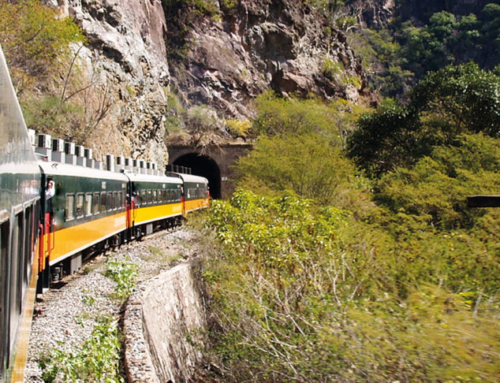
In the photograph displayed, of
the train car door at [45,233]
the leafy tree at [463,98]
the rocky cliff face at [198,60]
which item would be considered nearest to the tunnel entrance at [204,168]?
the rocky cliff face at [198,60]

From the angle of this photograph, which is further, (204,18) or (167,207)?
(204,18)

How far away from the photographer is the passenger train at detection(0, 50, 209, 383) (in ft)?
11.6

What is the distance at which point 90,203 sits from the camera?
1344cm

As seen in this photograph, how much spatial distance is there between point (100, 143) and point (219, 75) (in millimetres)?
23619

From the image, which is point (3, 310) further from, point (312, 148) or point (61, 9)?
point (61, 9)

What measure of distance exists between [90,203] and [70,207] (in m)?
2.00

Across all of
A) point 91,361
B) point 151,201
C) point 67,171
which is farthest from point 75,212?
point 151,201

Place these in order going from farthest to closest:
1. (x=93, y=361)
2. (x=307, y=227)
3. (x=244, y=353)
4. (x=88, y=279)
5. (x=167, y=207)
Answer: (x=167, y=207)
(x=307, y=227)
(x=88, y=279)
(x=244, y=353)
(x=93, y=361)

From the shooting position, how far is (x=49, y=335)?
27.4ft

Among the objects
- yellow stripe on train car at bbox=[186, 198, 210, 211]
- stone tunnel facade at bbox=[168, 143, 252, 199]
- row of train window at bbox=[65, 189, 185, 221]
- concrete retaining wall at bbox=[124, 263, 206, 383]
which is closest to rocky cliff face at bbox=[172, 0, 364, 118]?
stone tunnel facade at bbox=[168, 143, 252, 199]

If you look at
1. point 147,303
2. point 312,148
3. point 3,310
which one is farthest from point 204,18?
point 3,310

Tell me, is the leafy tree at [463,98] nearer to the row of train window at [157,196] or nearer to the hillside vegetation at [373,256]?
the hillside vegetation at [373,256]

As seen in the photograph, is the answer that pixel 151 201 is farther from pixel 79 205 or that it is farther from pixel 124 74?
pixel 124 74

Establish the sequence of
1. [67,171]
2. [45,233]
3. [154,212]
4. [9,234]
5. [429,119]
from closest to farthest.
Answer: [9,234], [45,233], [67,171], [154,212], [429,119]
